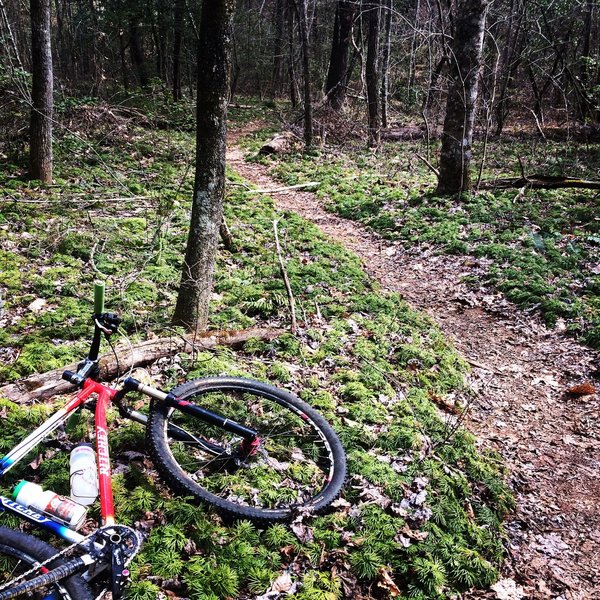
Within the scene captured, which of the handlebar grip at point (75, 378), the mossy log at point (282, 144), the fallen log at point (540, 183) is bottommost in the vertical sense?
the handlebar grip at point (75, 378)

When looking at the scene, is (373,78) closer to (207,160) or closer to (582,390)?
(582,390)

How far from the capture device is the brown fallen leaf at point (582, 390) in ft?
20.1

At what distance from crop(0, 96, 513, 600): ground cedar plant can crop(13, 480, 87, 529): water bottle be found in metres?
0.55

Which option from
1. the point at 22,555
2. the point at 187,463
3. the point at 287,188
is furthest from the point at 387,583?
the point at 287,188

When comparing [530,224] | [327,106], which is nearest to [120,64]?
[327,106]

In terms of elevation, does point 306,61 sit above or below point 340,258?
above

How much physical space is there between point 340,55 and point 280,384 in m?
18.5

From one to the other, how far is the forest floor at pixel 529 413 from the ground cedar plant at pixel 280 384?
29 centimetres

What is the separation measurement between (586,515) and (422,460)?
1518 millimetres

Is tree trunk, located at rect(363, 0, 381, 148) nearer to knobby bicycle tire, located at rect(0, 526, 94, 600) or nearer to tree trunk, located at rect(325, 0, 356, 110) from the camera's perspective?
tree trunk, located at rect(325, 0, 356, 110)

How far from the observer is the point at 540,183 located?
→ 40.6ft

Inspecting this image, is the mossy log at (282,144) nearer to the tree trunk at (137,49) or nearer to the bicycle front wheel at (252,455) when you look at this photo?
the tree trunk at (137,49)

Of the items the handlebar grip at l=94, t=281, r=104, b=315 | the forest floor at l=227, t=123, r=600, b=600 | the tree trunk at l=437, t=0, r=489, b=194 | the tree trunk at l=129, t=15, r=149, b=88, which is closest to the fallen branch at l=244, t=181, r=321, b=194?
the forest floor at l=227, t=123, r=600, b=600

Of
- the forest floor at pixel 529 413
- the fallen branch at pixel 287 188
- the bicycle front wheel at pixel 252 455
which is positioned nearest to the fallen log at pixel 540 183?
the forest floor at pixel 529 413
